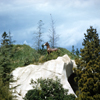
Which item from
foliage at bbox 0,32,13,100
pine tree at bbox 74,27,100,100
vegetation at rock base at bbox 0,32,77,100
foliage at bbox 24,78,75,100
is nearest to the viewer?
foliage at bbox 0,32,13,100

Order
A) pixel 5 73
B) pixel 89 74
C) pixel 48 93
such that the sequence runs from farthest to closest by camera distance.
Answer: pixel 89 74 → pixel 5 73 → pixel 48 93

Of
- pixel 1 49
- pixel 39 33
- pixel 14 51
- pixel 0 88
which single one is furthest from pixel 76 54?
pixel 0 88

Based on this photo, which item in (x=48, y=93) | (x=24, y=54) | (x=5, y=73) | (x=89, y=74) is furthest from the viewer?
(x=24, y=54)

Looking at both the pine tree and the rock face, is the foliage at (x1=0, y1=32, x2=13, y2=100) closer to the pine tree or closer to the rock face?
the rock face

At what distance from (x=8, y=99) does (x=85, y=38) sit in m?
11.5

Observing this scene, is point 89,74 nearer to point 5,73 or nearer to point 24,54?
point 5,73

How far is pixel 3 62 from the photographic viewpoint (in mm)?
8969

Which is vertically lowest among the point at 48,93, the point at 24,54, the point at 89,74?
the point at 48,93

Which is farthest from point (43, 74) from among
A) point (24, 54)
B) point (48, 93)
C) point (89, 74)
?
point (24, 54)

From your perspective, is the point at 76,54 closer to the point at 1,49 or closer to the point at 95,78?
the point at 95,78

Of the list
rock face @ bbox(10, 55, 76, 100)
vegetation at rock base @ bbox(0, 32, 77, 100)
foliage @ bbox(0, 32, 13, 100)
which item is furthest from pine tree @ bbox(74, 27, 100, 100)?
foliage @ bbox(0, 32, 13, 100)

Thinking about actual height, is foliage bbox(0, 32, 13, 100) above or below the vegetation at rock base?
below

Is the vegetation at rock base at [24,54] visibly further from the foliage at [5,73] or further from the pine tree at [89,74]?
the pine tree at [89,74]

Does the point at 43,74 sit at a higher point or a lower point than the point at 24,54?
lower
